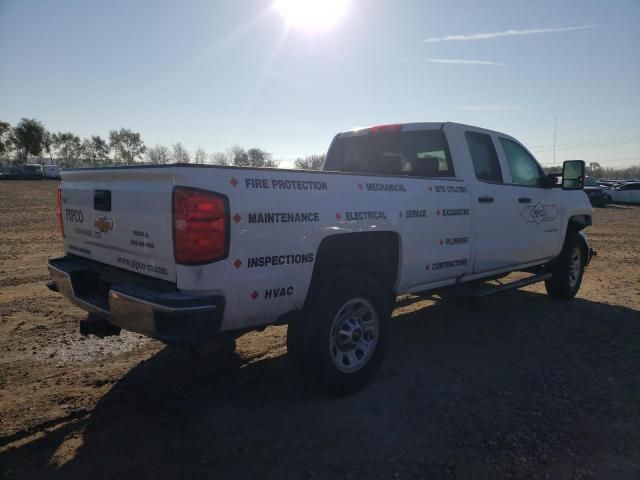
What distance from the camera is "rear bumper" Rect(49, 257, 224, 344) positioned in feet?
8.19

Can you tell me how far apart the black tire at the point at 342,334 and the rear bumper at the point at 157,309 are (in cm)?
76

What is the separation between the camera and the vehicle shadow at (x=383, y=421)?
2650 mm

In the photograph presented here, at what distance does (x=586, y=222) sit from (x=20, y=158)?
87.8m

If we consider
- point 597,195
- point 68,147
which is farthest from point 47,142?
point 597,195

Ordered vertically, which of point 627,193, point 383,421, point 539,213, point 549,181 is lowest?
point 383,421

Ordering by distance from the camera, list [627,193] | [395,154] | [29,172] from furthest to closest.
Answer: [29,172], [627,193], [395,154]

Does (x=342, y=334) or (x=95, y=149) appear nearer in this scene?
(x=342, y=334)

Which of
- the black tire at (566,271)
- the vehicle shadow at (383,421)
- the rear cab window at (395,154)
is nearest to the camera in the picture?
the vehicle shadow at (383,421)

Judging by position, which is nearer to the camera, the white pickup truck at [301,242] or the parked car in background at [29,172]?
the white pickup truck at [301,242]

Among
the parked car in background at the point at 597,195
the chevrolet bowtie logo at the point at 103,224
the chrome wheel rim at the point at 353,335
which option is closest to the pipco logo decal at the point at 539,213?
the chrome wheel rim at the point at 353,335

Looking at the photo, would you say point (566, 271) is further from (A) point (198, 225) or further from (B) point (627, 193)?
(B) point (627, 193)

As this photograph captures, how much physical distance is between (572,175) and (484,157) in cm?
174

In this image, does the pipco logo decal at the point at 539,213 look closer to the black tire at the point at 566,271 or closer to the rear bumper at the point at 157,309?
the black tire at the point at 566,271

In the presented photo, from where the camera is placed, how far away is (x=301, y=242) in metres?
3.01
